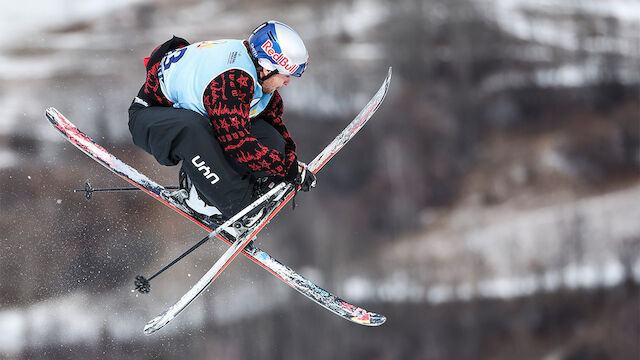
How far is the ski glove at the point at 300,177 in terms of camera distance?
374 centimetres

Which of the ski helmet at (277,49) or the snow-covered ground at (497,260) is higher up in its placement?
the snow-covered ground at (497,260)

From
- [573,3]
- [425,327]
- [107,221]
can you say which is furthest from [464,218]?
[107,221]

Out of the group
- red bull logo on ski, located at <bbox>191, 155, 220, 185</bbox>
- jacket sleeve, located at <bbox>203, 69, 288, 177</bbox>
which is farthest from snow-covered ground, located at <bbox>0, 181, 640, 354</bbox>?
jacket sleeve, located at <bbox>203, 69, 288, 177</bbox>

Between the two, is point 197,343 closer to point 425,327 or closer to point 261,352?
point 261,352

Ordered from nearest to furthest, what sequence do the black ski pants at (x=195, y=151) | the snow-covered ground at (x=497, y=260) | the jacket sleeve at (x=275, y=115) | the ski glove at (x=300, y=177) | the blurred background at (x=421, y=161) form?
1. the black ski pants at (x=195, y=151)
2. the ski glove at (x=300, y=177)
3. the jacket sleeve at (x=275, y=115)
4. the blurred background at (x=421, y=161)
5. the snow-covered ground at (x=497, y=260)

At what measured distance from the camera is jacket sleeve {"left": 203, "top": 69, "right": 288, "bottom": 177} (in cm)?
328

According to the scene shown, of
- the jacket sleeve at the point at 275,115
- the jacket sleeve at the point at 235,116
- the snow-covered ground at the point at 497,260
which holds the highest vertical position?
the snow-covered ground at the point at 497,260

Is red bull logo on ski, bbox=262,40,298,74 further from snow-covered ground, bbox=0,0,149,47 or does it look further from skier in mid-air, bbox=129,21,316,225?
snow-covered ground, bbox=0,0,149,47

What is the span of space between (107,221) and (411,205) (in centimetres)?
378

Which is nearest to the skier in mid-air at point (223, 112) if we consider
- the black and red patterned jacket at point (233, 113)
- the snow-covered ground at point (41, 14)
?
the black and red patterned jacket at point (233, 113)

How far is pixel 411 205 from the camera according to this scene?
8078mm

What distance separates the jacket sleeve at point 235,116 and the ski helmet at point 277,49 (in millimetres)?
141

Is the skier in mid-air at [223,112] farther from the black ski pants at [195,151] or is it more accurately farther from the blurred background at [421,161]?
the blurred background at [421,161]

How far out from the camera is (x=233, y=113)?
3301 mm
